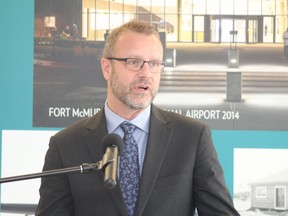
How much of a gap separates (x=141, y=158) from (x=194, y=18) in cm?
177

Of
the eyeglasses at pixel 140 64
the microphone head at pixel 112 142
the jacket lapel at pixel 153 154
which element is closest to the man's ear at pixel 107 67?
the eyeglasses at pixel 140 64

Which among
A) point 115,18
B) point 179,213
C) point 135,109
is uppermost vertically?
point 115,18

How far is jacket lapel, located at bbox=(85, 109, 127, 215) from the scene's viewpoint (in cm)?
238

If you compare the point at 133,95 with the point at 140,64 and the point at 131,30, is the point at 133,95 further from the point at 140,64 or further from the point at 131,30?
the point at 131,30

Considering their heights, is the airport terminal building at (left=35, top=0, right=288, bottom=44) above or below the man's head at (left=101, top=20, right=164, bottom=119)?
above

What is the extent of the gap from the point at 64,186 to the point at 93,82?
1.68 metres

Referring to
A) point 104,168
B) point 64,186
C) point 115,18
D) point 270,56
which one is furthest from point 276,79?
point 104,168

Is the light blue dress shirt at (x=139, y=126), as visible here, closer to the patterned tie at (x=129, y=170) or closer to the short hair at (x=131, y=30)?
the patterned tie at (x=129, y=170)

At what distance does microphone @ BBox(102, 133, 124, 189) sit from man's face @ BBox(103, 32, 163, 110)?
65 centimetres

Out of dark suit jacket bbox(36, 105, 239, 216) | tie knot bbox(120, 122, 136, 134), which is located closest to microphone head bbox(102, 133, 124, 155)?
dark suit jacket bbox(36, 105, 239, 216)

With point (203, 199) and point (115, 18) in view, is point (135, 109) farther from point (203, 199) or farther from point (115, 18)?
point (115, 18)

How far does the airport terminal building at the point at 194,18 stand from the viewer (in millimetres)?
4031

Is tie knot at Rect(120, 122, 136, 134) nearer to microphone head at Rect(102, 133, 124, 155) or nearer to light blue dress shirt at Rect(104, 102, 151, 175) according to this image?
light blue dress shirt at Rect(104, 102, 151, 175)

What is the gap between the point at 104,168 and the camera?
1.60 metres
